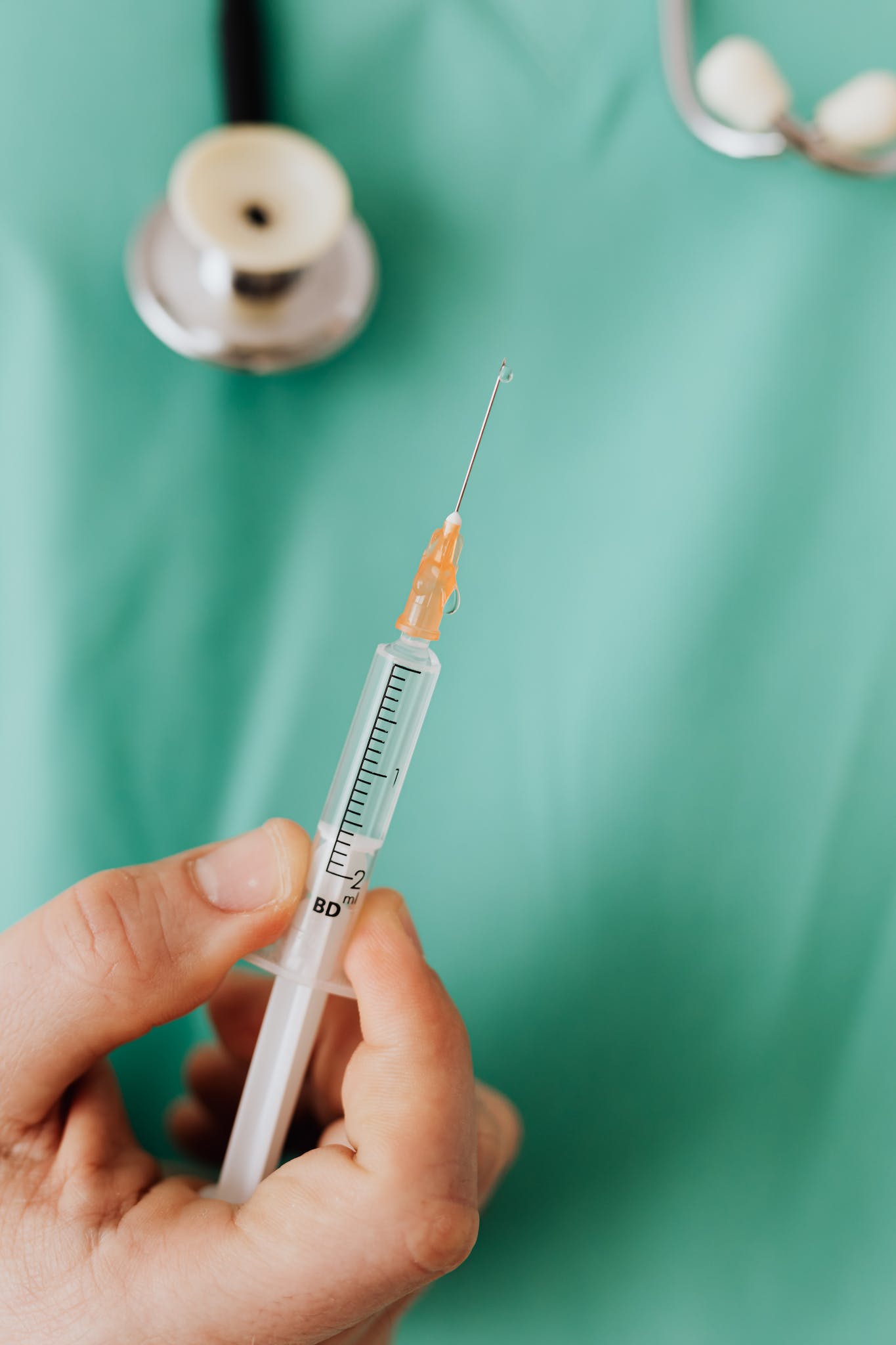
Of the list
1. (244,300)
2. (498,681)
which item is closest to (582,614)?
(498,681)

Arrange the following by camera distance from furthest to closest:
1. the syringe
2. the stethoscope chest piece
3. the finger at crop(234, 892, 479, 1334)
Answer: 1. the stethoscope chest piece
2. the syringe
3. the finger at crop(234, 892, 479, 1334)

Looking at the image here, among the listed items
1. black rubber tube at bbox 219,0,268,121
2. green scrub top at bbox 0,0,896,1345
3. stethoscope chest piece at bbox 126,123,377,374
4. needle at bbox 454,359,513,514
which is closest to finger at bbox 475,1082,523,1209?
green scrub top at bbox 0,0,896,1345

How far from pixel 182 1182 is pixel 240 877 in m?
0.20

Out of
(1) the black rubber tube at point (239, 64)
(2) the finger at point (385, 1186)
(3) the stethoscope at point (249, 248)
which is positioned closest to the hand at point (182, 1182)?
(2) the finger at point (385, 1186)

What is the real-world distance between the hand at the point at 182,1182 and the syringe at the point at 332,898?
3 centimetres

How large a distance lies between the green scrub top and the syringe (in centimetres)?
15

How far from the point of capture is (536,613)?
2.64 ft

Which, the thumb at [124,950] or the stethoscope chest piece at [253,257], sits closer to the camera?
the thumb at [124,950]

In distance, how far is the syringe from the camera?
0.61 meters

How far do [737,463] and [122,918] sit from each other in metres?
0.56

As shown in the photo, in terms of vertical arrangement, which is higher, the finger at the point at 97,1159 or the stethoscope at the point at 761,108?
the stethoscope at the point at 761,108

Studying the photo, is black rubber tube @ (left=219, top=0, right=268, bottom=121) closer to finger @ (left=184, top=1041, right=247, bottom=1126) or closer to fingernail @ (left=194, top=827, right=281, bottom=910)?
fingernail @ (left=194, top=827, right=281, bottom=910)

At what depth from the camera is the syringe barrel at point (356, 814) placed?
2.02 feet

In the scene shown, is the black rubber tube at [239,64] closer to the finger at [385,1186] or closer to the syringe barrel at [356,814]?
the syringe barrel at [356,814]
